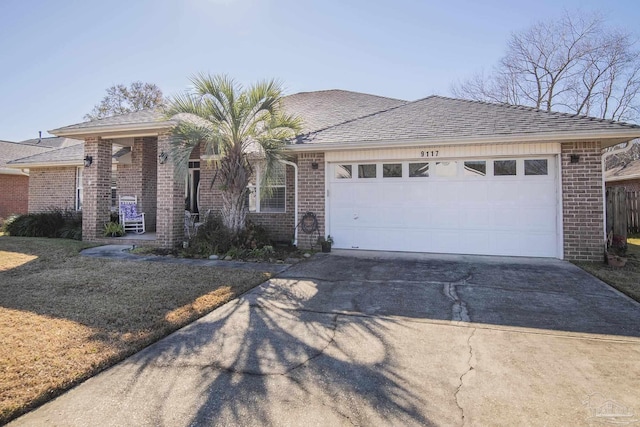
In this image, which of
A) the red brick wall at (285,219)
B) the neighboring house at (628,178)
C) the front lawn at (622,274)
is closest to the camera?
the front lawn at (622,274)

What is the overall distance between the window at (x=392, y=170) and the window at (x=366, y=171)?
267mm

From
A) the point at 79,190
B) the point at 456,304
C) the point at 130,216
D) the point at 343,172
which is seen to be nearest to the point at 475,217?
the point at 343,172

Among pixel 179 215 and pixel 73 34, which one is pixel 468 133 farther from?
pixel 73 34

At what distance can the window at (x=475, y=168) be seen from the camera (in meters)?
8.47

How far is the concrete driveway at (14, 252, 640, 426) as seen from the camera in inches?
97.8

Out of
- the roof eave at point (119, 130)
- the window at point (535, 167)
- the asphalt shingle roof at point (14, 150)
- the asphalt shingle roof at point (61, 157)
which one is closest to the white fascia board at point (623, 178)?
the window at point (535, 167)

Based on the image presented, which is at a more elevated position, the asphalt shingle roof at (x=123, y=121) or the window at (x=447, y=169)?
the asphalt shingle roof at (x=123, y=121)

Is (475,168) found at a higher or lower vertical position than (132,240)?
higher

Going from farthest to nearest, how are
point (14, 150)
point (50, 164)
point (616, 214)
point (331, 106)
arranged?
point (14, 150) < point (50, 164) < point (331, 106) < point (616, 214)

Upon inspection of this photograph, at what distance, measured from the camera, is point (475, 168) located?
336 inches

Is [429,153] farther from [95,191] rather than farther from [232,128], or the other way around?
[95,191]

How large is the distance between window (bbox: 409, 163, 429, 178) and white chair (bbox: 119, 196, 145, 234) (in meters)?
9.04

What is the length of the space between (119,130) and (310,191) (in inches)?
227

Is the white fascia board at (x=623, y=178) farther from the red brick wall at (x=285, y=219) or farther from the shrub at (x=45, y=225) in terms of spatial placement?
the shrub at (x=45, y=225)
